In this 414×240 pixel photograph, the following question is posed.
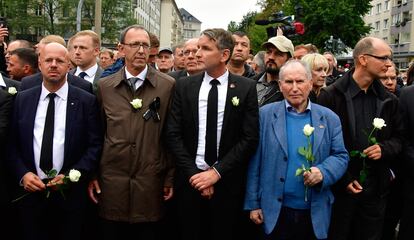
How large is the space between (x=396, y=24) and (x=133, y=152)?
6646 centimetres

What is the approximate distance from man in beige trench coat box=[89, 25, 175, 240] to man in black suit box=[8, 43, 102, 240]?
16 centimetres

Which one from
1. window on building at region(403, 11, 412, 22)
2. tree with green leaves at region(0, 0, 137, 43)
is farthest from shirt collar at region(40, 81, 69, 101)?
window on building at region(403, 11, 412, 22)

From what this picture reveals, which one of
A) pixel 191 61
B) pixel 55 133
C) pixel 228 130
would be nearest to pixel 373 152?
pixel 228 130

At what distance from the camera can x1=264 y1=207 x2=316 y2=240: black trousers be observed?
403 cm

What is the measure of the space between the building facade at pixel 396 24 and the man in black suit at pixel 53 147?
5195cm

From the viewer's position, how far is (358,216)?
14.7ft

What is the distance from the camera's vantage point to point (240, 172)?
430 cm

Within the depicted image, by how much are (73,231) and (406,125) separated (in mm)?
3518

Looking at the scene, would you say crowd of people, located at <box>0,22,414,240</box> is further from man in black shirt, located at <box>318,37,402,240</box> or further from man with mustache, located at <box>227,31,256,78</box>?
man with mustache, located at <box>227,31,256,78</box>

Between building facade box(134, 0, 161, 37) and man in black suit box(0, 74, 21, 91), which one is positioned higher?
building facade box(134, 0, 161, 37)

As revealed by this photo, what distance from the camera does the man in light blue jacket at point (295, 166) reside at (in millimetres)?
3998

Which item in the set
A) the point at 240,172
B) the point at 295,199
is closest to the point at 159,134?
the point at 240,172

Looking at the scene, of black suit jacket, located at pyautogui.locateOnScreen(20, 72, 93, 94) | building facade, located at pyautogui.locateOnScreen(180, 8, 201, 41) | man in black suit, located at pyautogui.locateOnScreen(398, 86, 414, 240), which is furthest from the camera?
building facade, located at pyautogui.locateOnScreen(180, 8, 201, 41)

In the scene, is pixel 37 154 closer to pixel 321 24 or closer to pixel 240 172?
pixel 240 172
